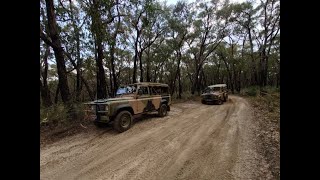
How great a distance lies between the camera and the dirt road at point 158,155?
3918 millimetres

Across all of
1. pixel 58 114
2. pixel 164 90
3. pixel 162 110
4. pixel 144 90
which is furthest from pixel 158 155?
pixel 164 90

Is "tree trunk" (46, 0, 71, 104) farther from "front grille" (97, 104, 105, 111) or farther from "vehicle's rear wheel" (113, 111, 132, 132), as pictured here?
"vehicle's rear wheel" (113, 111, 132, 132)

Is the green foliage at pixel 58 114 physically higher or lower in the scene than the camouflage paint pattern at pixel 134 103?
lower

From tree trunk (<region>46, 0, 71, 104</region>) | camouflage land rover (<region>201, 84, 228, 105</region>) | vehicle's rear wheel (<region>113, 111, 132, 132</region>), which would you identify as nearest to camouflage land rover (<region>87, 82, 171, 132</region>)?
vehicle's rear wheel (<region>113, 111, 132, 132</region>)

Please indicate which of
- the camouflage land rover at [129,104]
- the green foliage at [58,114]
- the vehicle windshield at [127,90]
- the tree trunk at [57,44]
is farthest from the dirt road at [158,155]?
the tree trunk at [57,44]

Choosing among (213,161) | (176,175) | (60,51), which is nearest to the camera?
(176,175)

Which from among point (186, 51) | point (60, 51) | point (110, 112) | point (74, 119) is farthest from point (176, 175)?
point (186, 51)

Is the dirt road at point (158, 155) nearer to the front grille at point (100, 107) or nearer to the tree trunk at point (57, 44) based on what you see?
the front grille at point (100, 107)

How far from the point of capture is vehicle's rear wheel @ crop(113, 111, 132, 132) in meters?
7.00

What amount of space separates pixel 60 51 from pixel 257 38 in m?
25.1

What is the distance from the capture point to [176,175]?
3.82 metres
